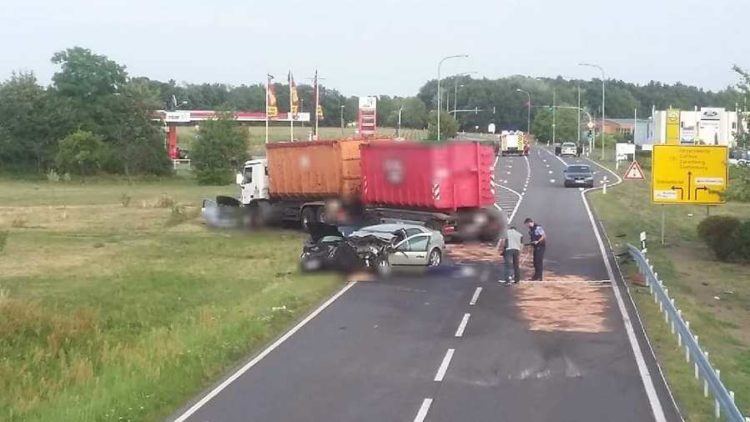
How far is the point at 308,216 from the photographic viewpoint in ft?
136

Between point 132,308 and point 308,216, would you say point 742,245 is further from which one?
point 132,308

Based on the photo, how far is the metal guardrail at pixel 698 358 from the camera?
12.1m

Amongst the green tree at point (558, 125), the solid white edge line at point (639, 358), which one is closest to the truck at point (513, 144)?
the green tree at point (558, 125)

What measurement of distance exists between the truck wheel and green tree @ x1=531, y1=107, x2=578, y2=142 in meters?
116

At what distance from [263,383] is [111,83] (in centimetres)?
10241

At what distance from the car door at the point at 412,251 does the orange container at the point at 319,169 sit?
11.2m

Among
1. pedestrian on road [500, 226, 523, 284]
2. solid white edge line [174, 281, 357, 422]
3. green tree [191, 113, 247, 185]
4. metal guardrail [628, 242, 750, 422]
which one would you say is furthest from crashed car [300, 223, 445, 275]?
green tree [191, 113, 247, 185]

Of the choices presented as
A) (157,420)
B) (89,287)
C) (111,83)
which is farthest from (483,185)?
(111,83)

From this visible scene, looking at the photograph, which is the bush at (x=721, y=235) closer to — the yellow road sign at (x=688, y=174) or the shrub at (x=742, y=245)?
the shrub at (x=742, y=245)

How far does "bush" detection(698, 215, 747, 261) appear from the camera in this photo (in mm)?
33156

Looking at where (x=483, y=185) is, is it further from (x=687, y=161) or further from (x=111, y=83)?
(x=111, y=83)

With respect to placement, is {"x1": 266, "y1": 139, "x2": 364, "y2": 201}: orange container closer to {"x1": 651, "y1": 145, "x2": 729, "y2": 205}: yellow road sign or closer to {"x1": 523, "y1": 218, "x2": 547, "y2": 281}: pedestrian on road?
{"x1": 651, "y1": 145, "x2": 729, "y2": 205}: yellow road sign

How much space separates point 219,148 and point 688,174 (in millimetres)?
55100

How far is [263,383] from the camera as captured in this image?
15.5 m
